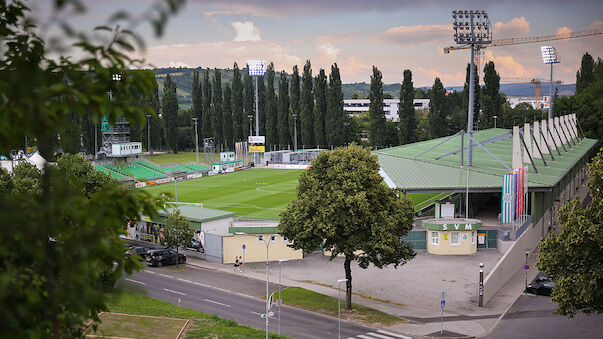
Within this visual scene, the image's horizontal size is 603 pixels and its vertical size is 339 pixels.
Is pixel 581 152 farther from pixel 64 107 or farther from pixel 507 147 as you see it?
pixel 64 107

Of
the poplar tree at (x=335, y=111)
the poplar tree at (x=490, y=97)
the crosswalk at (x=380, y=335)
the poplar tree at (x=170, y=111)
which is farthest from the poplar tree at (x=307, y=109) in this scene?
the crosswalk at (x=380, y=335)

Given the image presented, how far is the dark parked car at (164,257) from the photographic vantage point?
1857 inches

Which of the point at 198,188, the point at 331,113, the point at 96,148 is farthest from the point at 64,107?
the point at 331,113

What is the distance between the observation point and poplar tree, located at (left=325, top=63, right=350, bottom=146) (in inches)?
5177

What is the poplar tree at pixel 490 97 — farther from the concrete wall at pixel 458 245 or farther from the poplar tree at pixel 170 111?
the concrete wall at pixel 458 245

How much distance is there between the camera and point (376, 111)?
417 feet

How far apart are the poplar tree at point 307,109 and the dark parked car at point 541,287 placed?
97469 millimetres

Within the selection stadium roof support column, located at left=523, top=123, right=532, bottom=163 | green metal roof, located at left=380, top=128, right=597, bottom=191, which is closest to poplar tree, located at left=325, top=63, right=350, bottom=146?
green metal roof, located at left=380, top=128, right=597, bottom=191

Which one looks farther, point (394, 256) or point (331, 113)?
point (331, 113)

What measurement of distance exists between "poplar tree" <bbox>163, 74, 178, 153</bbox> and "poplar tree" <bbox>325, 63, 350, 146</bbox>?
36.5 meters

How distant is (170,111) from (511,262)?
109875 millimetres

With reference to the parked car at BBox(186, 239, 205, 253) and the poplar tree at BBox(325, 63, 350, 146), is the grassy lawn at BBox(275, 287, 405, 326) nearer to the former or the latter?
the parked car at BBox(186, 239, 205, 253)

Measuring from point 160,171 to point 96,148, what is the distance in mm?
15787

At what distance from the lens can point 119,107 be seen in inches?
254
